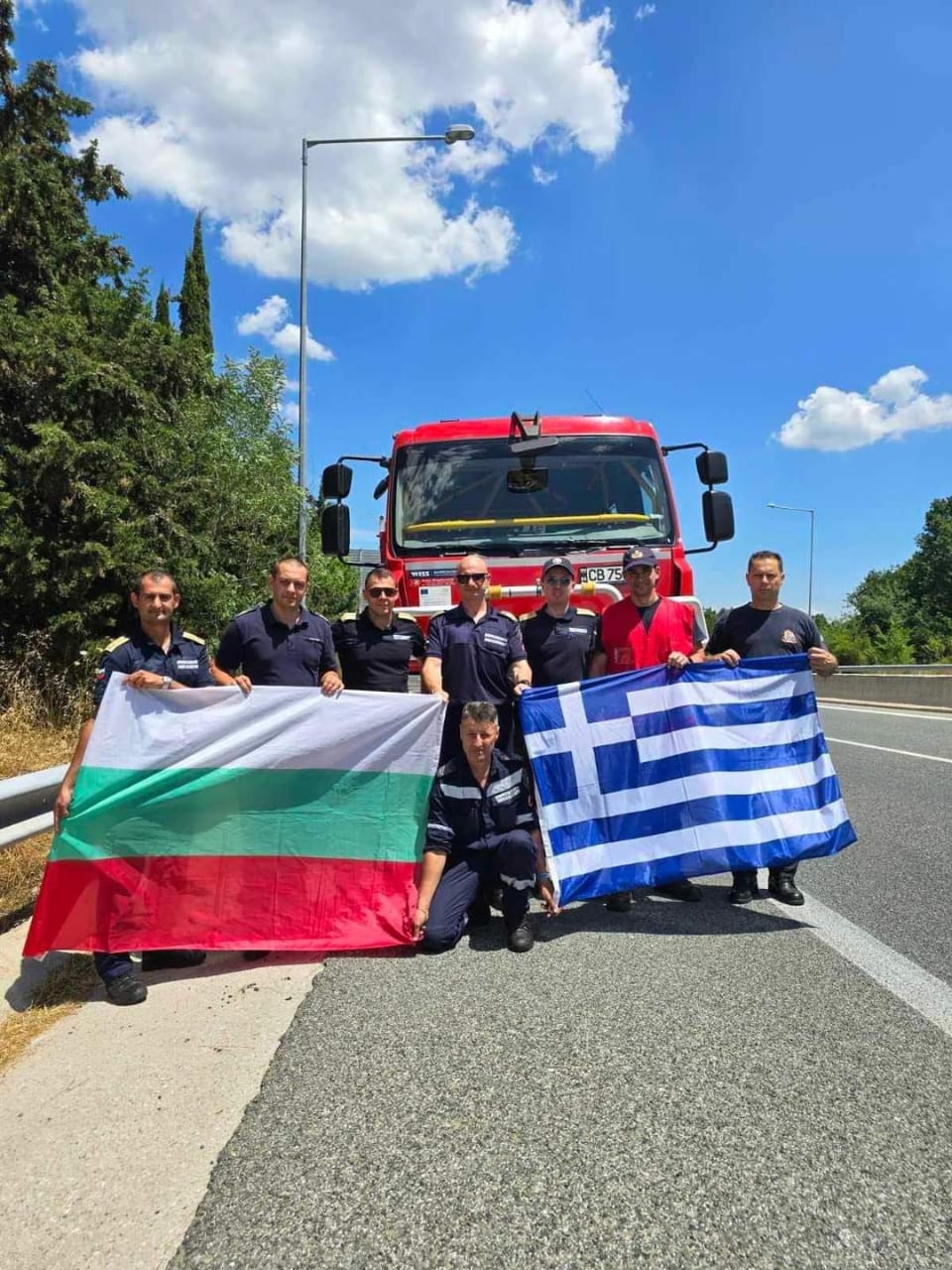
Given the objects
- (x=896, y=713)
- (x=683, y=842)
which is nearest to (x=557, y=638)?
(x=683, y=842)

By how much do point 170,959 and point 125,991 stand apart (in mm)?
442

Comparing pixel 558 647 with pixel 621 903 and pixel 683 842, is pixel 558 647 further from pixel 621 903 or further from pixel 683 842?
pixel 621 903

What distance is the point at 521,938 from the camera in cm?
401

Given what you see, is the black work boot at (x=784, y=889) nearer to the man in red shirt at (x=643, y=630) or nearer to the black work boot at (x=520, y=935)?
the man in red shirt at (x=643, y=630)

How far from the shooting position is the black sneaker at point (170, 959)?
399 centimetres

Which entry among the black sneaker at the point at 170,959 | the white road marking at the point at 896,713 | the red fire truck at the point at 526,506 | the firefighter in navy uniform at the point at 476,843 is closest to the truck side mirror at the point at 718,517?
the red fire truck at the point at 526,506

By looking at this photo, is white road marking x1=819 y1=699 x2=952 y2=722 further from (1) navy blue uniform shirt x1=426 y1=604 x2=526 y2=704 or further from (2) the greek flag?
(1) navy blue uniform shirt x1=426 y1=604 x2=526 y2=704

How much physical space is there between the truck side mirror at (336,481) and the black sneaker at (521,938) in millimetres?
4750

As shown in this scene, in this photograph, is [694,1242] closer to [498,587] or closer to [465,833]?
[465,833]

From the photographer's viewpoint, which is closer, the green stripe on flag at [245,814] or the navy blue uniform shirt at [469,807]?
the green stripe on flag at [245,814]

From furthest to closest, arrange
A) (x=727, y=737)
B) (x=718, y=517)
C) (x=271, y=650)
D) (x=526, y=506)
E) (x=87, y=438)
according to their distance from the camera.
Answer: (x=87, y=438) → (x=718, y=517) → (x=526, y=506) → (x=727, y=737) → (x=271, y=650)

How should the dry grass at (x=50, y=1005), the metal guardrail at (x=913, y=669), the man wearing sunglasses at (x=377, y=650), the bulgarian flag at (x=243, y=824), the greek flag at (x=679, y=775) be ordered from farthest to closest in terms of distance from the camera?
the metal guardrail at (x=913, y=669) < the man wearing sunglasses at (x=377, y=650) < the greek flag at (x=679, y=775) < the bulgarian flag at (x=243, y=824) < the dry grass at (x=50, y=1005)

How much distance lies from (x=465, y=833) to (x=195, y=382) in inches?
392

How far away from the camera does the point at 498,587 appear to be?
6.55 meters
